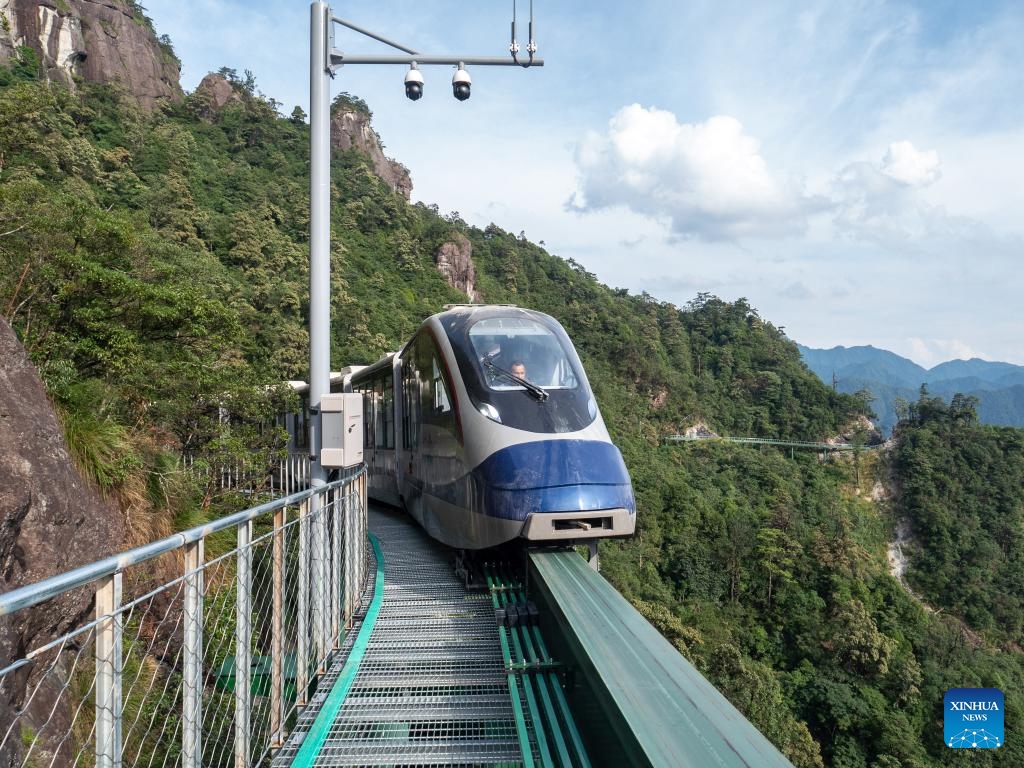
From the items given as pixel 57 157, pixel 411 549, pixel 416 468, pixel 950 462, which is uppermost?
pixel 57 157

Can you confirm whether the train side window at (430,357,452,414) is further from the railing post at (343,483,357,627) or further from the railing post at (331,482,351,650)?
the railing post at (331,482,351,650)

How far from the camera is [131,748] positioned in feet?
15.9

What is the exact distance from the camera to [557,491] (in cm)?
514

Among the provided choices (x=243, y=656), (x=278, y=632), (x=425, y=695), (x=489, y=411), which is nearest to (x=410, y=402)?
(x=489, y=411)

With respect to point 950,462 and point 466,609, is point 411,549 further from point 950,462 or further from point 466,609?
point 950,462

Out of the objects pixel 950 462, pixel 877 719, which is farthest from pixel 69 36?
pixel 950 462

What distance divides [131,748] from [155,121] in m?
61.8

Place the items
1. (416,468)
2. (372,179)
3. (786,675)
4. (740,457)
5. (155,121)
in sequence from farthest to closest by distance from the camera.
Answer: (372,179) → (740,457) → (155,121) → (786,675) → (416,468)

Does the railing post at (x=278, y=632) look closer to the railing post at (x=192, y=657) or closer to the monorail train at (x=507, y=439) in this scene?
the railing post at (x=192, y=657)

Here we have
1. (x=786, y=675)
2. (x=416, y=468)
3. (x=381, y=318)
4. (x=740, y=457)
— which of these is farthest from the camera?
(x=740, y=457)

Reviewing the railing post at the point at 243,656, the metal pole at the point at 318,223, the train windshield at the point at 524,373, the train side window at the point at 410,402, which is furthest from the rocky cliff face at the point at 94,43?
the railing post at the point at 243,656

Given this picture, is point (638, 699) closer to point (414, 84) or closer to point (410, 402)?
point (414, 84)

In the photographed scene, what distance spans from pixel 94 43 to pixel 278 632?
Result: 7402 centimetres

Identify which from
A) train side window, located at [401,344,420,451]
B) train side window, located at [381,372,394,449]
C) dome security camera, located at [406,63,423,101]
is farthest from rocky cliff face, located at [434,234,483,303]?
dome security camera, located at [406,63,423,101]
